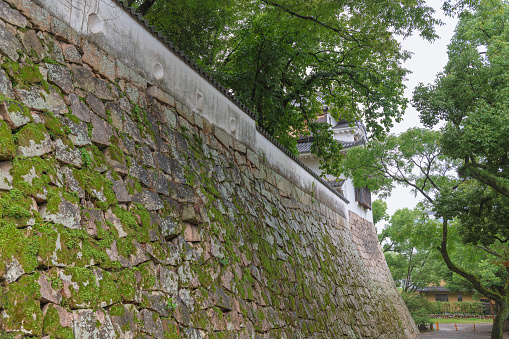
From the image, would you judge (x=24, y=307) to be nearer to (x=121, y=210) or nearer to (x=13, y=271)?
(x=13, y=271)

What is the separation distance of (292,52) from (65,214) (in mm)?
11043

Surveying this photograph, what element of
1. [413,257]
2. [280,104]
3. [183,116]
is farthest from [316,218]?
[413,257]

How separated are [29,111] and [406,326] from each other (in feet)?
57.9

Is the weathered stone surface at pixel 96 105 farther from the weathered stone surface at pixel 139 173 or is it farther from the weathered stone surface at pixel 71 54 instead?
the weathered stone surface at pixel 139 173

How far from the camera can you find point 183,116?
20.9 feet

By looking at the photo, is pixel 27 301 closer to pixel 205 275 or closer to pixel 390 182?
pixel 205 275

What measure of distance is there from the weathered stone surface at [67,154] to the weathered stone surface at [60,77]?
68 centimetres

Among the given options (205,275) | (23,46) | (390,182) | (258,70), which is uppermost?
(258,70)

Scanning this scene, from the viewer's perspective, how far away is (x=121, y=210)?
14.2 feet

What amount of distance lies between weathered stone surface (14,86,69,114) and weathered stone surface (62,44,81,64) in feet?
2.00

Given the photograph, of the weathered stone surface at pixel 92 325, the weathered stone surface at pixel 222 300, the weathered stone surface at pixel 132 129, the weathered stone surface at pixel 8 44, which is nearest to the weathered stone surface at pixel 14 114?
Result: the weathered stone surface at pixel 8 44

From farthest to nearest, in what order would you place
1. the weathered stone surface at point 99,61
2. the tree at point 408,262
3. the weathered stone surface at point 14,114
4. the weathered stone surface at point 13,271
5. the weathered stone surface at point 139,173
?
the tree at point 408,262 < the weathered stone surface at point 139,173 < the weathered stone surface at point 99,61 < the weathered stone surface at point 14,114 < the weathered stone surface at point 13,271

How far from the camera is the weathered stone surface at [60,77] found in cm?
402

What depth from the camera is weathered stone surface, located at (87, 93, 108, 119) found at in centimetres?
447
